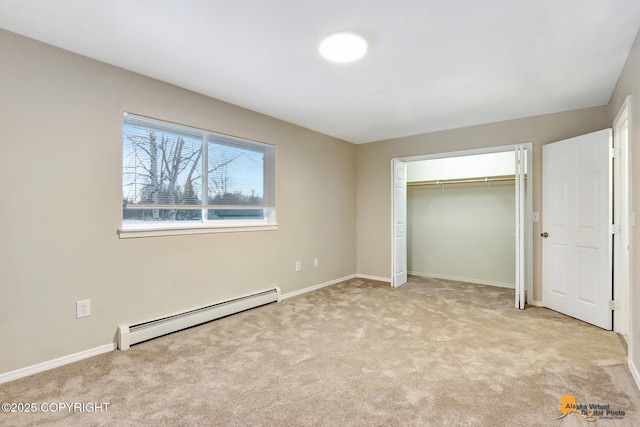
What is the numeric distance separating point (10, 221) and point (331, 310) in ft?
9.54

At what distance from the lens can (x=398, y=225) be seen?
4.88 m

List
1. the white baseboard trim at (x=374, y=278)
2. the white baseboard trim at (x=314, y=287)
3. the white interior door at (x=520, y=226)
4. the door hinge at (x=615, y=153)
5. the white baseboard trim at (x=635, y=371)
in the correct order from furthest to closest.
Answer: the white baseboard trim at (x=374, y=278) → the white baseboard trim at (x=314, y=287) → the white interior door at (x=520, y=226) → the door hinge at (x=615, y=153) → the white baseboard trim at (x=635, y=371)

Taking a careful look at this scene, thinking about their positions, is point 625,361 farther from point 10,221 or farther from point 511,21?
point 10,221

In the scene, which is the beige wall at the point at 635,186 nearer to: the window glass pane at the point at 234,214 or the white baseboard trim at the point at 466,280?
the white baseboard trim at the point at 466,280

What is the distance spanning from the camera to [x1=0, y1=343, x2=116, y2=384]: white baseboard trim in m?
2.12

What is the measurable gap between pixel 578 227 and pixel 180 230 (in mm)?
4126

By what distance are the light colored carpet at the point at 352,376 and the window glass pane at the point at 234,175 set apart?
4.36ft

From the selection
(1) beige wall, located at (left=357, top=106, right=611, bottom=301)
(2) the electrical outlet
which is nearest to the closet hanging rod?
A: (1) beige wall, located at (left=357, top=106, right=611, bottom=301)

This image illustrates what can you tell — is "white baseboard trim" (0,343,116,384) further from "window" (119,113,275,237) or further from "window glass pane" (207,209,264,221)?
"window glass pane" (207,209,264,221)

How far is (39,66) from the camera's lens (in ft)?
7.39

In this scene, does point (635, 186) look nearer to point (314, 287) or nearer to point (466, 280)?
point (466, 280)
